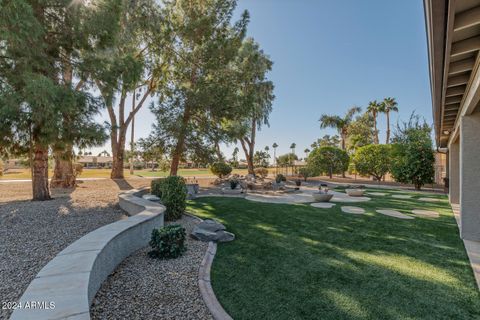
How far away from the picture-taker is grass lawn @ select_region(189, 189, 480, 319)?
273cm

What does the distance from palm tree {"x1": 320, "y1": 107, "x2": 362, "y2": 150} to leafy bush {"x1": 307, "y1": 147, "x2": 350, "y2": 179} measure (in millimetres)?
13189

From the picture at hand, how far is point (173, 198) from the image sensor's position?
6.65m

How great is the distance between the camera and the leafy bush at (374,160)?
17.6 m

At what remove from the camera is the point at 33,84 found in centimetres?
586

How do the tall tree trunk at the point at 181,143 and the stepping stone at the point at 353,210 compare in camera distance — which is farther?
the tall tree trunk at the point at 181,143

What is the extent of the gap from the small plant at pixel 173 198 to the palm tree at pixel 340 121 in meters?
31.2

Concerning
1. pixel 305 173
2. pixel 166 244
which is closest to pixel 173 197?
pixel 166 244

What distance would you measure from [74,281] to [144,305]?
0.85 m

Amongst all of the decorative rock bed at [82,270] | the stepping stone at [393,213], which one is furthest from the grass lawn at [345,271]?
the decorative rock bed at [82,270]

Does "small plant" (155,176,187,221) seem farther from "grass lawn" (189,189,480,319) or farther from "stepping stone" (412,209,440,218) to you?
"stepping stone" (412,209,440,218)

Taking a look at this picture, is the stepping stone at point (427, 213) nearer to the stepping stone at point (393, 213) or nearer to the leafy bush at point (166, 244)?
the stepping stone at point (393, 213)

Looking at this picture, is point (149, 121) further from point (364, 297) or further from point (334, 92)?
point (334, 92)

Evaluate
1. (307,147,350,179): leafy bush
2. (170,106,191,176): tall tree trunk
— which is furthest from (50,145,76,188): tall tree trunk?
(307,147,350,179): leafy bush

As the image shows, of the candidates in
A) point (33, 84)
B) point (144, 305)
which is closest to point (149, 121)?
point (33, 84)
